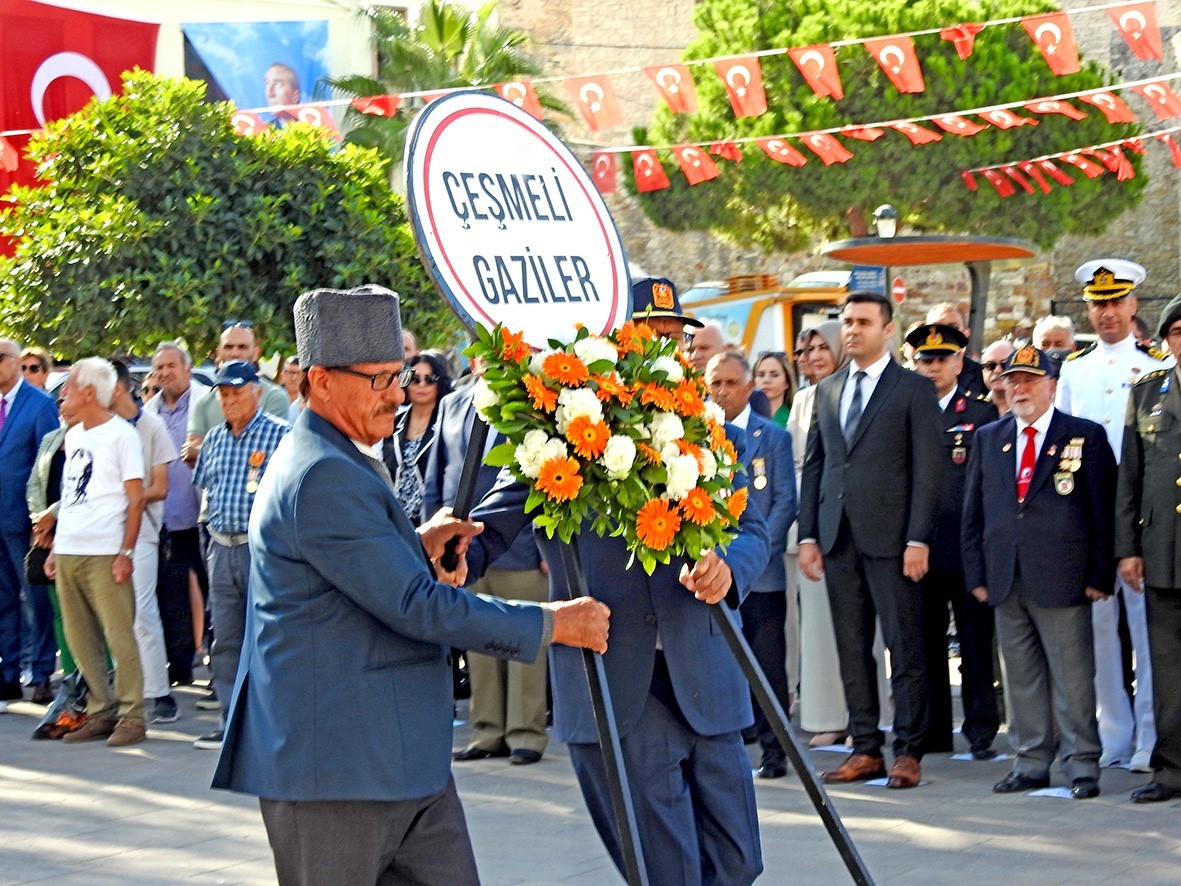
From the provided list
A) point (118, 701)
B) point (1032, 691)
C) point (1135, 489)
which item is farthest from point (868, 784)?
point (118, 701)

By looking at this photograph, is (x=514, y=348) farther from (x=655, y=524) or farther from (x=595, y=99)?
(x=595, y=99)

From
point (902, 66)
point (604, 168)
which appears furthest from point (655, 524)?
point (604, 168)

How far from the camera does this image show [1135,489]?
25.0ft

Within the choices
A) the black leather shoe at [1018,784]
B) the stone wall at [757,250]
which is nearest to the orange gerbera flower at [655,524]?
the black leather shoe at [1018,784]

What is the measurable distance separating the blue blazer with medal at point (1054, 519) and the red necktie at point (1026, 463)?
0.04 metres

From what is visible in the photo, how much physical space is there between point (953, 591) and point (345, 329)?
5688 mm

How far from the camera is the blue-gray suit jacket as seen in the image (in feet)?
12.3

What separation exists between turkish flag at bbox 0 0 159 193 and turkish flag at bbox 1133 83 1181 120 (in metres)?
18.4

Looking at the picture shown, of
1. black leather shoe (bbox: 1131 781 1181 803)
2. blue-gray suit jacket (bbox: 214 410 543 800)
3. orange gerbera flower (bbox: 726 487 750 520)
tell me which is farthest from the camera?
black leather shoe (bbox: 1131 781 1181 803)

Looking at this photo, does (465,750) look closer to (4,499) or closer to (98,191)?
(4,499)

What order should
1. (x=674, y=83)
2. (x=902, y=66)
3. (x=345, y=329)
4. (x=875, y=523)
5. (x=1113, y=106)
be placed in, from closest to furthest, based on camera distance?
1. (x=345, y=329)
2. (x=875, y=523)
3. (x=902, y=66)
4. (x=1113, y=106)
5. (x=674, y=83)

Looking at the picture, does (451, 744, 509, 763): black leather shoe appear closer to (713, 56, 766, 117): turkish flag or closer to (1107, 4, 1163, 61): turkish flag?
(713, 56, 766, 117): turkish flag

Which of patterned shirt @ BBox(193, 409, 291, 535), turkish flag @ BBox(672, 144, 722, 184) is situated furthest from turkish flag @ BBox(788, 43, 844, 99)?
patterned shirt @ BBox(193, 409, 291, 535)

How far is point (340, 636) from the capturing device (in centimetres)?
379
